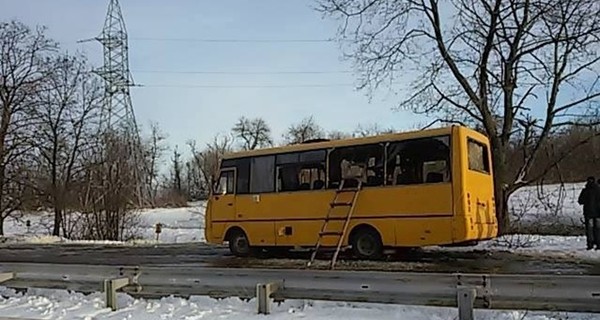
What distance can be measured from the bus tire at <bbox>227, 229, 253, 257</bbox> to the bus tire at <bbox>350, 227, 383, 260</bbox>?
348 cm

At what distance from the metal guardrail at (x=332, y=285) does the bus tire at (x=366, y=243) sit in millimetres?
7330

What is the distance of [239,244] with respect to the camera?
19.9 metres

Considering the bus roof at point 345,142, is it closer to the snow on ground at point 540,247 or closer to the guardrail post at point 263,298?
the snow on ground at point 540,247

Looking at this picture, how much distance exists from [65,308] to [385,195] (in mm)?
8563

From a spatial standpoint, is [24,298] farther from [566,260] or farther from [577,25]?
[577,25]

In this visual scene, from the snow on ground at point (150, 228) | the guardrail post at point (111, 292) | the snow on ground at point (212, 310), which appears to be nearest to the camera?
the snow on ground at point (212, 310)

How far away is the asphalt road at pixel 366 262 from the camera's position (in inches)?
611

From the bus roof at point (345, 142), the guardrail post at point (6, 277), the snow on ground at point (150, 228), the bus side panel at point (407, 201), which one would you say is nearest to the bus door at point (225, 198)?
the bus roof at point (345, 142)

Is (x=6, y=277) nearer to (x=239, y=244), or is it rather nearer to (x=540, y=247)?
(x=239, y=244)

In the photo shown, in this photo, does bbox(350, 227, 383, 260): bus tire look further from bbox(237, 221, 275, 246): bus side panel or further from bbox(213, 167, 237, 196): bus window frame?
bbox(213, 167, 237, 196): bus window frame

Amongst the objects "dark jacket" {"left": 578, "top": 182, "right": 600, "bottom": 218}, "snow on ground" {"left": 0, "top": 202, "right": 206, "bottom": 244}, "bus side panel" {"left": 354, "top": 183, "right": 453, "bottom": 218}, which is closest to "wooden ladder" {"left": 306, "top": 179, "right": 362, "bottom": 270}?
"bus side panel" {"left": 354, "top": 183, "right": 453, "bottom": 218}

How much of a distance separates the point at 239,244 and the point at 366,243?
163 inches

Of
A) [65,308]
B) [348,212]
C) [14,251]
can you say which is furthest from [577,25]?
[14,251]

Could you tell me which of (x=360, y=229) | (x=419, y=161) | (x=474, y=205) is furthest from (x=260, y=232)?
(x=474, y=205)
